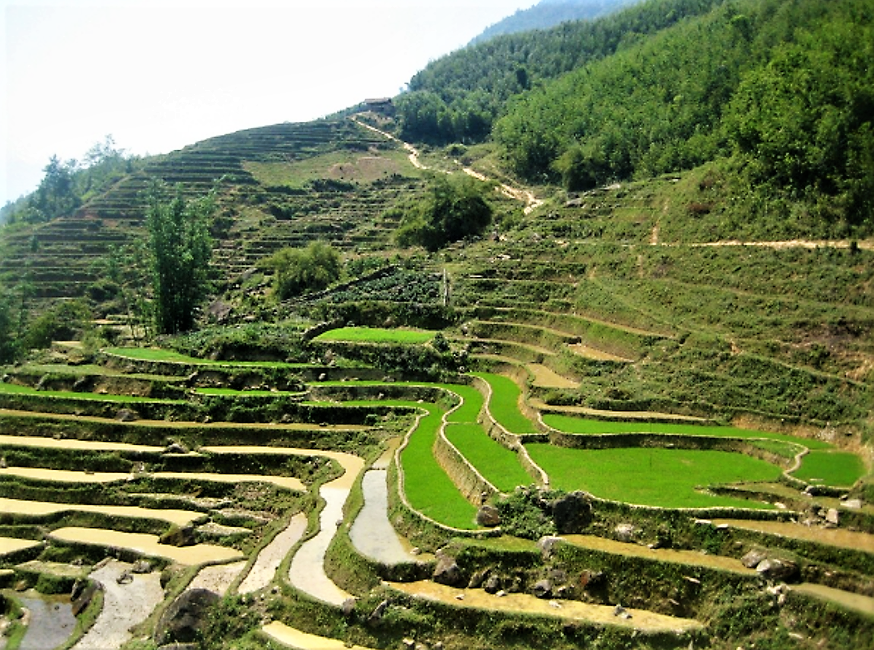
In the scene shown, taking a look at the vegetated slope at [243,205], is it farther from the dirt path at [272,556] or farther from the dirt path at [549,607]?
the dirt path at [549,607]

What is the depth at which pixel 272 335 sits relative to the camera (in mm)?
40344

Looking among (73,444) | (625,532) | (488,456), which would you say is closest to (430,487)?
(488,456)

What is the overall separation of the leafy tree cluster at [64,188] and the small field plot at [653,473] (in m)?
81.3

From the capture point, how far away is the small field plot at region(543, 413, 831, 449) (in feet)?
74.5

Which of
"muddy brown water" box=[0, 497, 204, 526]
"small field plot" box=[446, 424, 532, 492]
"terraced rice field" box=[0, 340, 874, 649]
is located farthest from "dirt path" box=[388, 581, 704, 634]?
"muddy brown water" box=[0, 497, 204, 526]

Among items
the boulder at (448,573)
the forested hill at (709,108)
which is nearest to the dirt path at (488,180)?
the forested hill at (709,108)

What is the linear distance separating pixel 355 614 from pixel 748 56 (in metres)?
44.9

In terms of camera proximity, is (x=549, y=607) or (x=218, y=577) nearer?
(x=549, y=607)

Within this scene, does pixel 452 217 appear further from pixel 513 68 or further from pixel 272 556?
pixel 513 68

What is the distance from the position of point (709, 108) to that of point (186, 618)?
44.3 metres

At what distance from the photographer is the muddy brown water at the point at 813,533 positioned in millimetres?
15609

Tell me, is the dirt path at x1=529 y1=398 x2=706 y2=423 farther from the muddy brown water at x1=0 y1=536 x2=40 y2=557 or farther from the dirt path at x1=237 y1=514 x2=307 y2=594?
the muddy brown water at x1=0 y1=536 x2=40 y2=557

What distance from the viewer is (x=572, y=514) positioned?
19.0 m

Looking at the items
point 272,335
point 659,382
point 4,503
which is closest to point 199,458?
point 4,503
